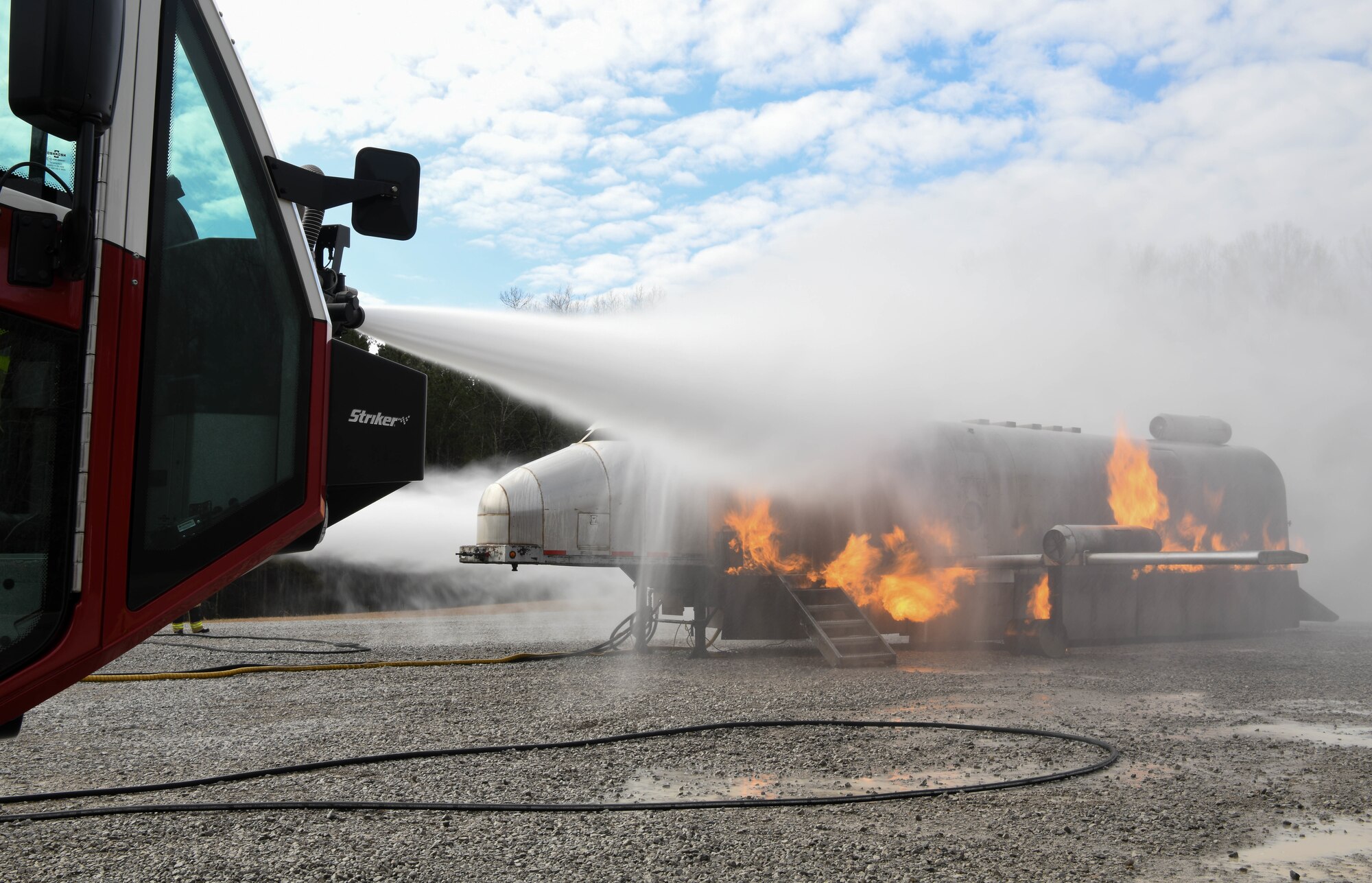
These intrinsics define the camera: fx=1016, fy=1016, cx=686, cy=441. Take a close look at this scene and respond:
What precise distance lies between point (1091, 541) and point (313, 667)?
10.9 m

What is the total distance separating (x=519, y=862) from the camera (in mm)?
4930

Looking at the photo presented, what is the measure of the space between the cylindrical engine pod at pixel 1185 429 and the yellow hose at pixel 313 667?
12602mm

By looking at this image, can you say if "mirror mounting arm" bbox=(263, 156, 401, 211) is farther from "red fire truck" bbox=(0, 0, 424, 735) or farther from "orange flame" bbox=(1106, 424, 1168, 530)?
"orange flame" bbox=(1106, 424, 1168, 530)

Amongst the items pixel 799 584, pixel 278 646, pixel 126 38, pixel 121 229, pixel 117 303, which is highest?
pixel 126 38

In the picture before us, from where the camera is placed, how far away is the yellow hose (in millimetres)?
11438

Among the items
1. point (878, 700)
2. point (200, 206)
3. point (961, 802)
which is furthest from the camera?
point (878, 700)

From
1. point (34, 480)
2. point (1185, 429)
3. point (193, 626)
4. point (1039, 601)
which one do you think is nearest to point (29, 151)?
point (34, 480)

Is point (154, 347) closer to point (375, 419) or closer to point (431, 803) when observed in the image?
point (375, 419)

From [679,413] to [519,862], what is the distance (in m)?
8.38

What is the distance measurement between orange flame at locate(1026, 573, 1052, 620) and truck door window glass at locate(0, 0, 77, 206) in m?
14.9

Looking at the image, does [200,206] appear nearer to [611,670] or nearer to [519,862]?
[519,862]

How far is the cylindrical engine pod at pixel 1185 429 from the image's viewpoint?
20.0 m

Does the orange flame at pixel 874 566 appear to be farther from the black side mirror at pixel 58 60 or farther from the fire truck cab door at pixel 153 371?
the black side mirror at pixel 58 60

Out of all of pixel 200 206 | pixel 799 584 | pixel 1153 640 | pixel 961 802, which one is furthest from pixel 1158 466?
pixel 200 206
